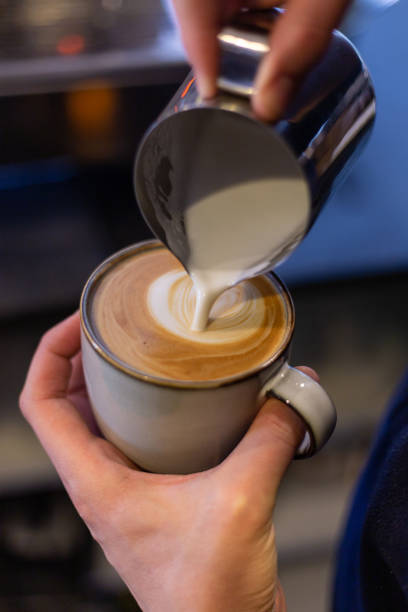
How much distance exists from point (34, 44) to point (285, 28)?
942 mm

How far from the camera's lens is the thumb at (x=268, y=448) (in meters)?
0.57

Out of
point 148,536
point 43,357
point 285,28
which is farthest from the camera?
point 43,357

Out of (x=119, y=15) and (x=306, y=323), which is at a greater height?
(x=119, y=15)

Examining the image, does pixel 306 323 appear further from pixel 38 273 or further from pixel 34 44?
pixel 34 44

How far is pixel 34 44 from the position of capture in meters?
1.22

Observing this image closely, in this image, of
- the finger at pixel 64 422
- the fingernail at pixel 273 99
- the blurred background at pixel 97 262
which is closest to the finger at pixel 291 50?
the fingernail at pixel 273 99

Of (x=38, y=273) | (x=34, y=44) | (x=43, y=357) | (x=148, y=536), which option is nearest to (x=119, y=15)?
(x=34, y=44)

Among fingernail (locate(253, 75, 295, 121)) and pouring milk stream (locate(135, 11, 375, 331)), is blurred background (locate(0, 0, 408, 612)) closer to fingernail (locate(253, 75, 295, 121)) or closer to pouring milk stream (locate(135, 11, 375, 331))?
pouring milk stream (locate(135, 11, 375, 331))

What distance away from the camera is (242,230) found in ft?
1.95

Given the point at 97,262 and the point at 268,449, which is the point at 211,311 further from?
the point at 97,262

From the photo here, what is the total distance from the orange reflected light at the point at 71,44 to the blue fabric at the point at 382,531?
91 cm

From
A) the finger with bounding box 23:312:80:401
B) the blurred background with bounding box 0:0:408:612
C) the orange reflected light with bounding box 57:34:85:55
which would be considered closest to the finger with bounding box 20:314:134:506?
the finger with bounding box 23:312:80:401

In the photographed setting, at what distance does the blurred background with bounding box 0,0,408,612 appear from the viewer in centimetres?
120

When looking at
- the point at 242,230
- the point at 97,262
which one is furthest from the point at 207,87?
the point at 97,262
